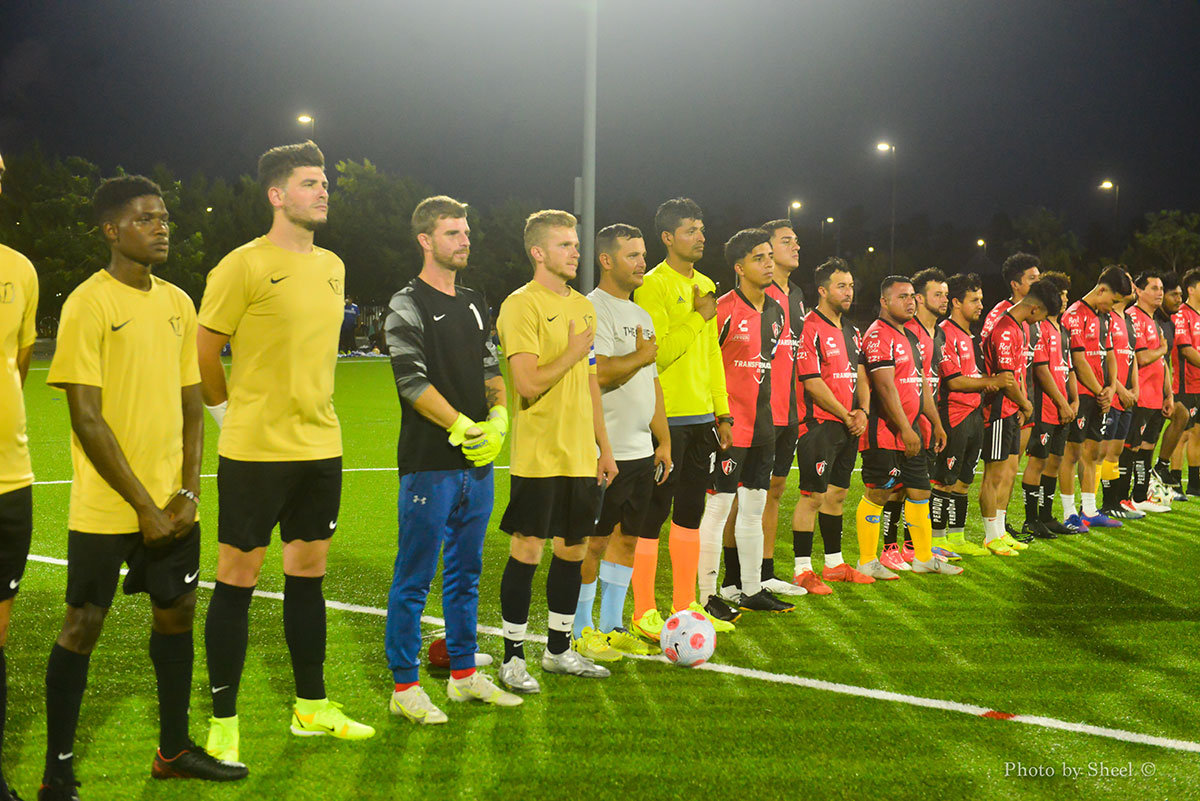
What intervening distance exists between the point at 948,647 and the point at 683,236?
9.92 ft

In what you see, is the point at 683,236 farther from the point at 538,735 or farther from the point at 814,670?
the point at 538,735

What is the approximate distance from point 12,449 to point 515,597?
2.51m

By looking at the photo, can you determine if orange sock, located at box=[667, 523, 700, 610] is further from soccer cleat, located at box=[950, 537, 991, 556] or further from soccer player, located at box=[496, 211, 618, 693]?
soccer cleat, located at box=[950, 537, 991, 556]

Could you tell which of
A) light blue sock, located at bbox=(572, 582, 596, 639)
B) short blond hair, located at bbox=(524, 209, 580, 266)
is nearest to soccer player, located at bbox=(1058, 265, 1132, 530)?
light blue sock, located at bbox=(572, 582, 596, 639)

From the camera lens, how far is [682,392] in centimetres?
625

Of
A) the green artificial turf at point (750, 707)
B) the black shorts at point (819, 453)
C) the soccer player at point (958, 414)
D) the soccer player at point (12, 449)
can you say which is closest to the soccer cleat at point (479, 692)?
the green artificial turf at point (750, 707)

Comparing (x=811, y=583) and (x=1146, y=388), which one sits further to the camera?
(x=1146, y=388)

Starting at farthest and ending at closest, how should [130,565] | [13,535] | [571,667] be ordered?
[571,667] < [130,565] < [13,535]

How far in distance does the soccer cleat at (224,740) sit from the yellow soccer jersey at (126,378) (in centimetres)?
101

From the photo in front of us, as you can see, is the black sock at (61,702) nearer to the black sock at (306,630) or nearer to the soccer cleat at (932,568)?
the black sock at (306,630)

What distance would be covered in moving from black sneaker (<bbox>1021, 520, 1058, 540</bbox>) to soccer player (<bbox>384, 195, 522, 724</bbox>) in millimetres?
6806

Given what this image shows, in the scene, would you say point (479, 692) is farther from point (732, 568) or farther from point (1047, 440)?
point (1047, 440)

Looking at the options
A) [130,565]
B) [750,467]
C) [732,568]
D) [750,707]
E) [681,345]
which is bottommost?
[750,707]

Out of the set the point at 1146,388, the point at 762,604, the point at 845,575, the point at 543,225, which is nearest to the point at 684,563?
the point at 762,604
